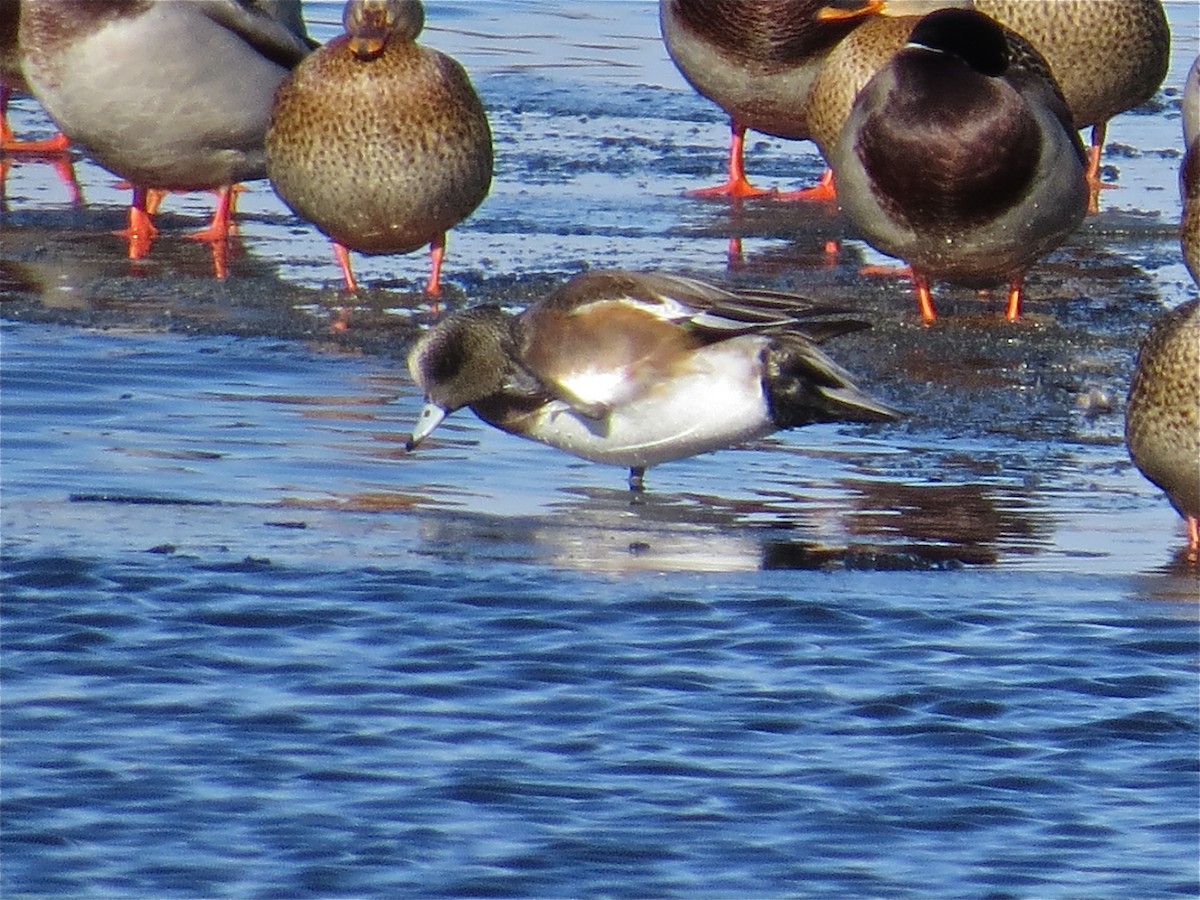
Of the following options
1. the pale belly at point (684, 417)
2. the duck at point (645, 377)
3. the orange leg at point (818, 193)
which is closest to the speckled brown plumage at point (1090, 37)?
the orange leg at point (818, 193)

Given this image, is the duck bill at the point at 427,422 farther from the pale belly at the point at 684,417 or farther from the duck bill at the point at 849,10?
the duck bill at the point at 849,10

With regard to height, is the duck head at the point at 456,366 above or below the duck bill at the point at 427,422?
above

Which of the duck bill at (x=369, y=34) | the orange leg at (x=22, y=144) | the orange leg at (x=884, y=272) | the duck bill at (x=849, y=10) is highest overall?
the duck bill at (x=369, y=34)

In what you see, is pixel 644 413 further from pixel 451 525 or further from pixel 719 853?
pixel 719 853

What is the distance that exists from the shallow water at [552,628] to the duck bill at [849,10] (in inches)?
69.9

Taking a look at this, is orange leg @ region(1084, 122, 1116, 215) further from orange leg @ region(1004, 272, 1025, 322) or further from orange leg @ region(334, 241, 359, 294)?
orange leg @ region(334, 241, 359, 294)

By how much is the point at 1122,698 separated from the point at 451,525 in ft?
5.45

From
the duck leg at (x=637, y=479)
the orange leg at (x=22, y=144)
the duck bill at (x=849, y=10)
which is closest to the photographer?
the duck leg at (x=637, y=479)

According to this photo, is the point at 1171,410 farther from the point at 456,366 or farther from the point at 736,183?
the point at 736,183

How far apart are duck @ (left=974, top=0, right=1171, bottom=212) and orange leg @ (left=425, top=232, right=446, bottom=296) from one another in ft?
9.89

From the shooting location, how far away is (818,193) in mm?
10859

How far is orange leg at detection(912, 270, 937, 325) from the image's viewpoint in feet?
27.7

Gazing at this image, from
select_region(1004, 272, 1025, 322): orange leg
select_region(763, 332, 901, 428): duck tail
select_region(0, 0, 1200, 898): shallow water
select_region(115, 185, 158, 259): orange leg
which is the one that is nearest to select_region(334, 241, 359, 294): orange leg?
select_region(0, 0, 1200, 898): shallow water

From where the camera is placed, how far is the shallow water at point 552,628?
402 cm
